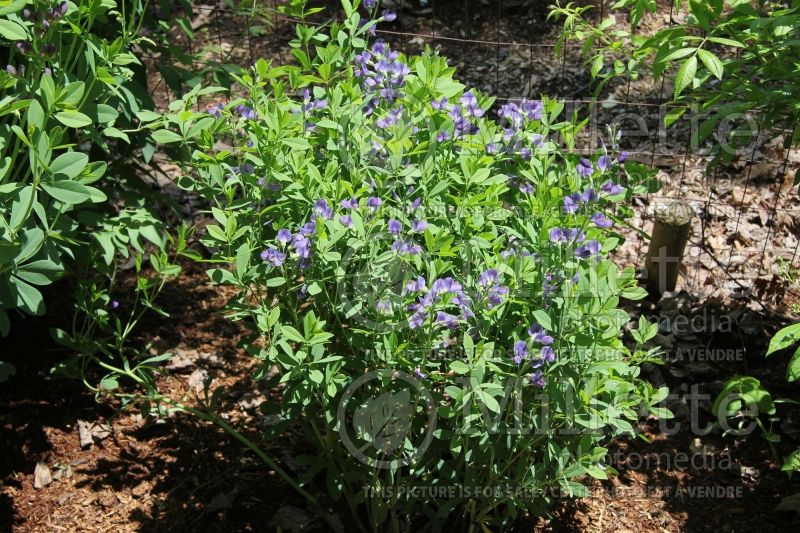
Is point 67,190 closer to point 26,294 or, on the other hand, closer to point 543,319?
point 26,294

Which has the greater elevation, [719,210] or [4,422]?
[719,210]

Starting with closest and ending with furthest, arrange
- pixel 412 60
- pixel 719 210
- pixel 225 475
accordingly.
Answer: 1. pixel 412 60
2. pixel 225 475
3. pixel 719 210

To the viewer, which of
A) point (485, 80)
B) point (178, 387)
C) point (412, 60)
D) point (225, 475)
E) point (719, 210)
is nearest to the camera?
point (412, 60)

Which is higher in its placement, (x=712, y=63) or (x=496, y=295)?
(x=712, y=63)

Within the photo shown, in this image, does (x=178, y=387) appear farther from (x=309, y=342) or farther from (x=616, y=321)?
(x=616, y=321)

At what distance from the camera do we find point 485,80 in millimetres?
5562

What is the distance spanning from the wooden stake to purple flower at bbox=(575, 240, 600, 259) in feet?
5.51

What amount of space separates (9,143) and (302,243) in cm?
97

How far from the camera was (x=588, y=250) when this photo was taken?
229 cm

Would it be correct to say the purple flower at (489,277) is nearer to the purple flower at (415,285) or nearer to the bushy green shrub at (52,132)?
the purple flower at (415,285)

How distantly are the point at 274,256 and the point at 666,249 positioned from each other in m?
2.23

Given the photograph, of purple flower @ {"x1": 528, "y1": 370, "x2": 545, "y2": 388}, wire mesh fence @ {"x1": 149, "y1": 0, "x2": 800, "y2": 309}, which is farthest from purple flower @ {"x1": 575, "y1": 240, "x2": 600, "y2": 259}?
wire mesh fence @ {"x1": 149, "y1": 0, "x2": 800, "y2": 309}

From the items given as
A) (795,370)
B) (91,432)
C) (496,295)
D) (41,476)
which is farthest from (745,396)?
(41,476)

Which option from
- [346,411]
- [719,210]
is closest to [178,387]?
[346,411]
